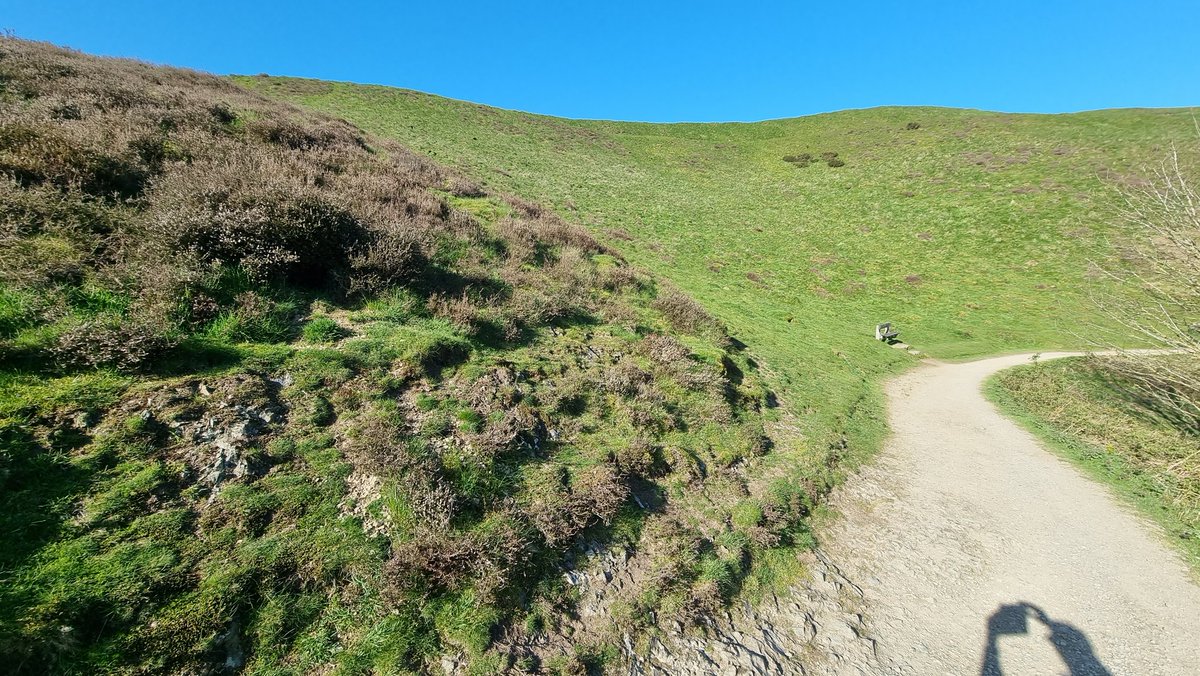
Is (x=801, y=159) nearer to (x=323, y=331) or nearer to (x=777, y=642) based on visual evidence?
(x=777, y=642)

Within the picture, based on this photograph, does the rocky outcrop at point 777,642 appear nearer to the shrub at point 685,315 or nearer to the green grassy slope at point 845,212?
the green grassy slope at point 845,212

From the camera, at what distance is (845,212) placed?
3991 centimetres

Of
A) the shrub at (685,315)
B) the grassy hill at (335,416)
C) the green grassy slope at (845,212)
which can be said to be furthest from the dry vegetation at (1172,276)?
the shrub at (685,315)

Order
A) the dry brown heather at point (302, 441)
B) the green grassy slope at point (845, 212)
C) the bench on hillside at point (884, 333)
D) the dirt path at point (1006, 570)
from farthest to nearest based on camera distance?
1. the bench on hillside at point (884, 333)
2. the green grassy slope at point (845, 212)
3. the dirt path at point (1006, 570)
4. the dry brown heather at point (302, 441)

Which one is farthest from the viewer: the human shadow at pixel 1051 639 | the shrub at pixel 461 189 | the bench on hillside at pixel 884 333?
the bench on hillside at pixel 884 333

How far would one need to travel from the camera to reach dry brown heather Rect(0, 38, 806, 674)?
12.9ft

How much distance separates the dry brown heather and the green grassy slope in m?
5.43

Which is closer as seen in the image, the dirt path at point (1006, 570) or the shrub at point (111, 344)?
the shrub at point (111, 344)

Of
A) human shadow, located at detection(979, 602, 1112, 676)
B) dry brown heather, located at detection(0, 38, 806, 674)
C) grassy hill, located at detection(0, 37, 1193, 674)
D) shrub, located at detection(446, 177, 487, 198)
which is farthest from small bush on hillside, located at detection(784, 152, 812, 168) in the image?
human shadow, located at detection(979, 602, 1112, 676)

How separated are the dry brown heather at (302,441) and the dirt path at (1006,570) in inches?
55.1

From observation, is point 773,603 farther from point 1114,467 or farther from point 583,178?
point 583,178

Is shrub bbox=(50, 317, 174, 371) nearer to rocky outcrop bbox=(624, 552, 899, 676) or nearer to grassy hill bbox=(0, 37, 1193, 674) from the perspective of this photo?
grassy hill bbox=(0, 37, 1193, 674)

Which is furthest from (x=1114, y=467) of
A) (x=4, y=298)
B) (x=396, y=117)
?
(x=396, y=117)

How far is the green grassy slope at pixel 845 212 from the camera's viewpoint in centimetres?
2209
